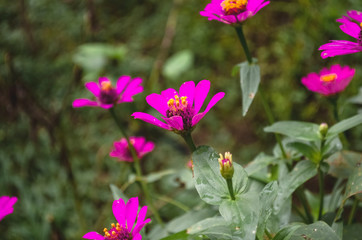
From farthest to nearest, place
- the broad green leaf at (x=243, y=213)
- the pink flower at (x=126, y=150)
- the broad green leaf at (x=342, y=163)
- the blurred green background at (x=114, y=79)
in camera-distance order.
Answer: the blurred green background at (x=114, y=79), the pink flower at (x=126, y=150), the broad green leaf at (x=342, y=163), the broad green leaf at (x=243, y=213)

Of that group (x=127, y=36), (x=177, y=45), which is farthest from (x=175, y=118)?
(x=127, y=36)

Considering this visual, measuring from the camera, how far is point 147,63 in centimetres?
162

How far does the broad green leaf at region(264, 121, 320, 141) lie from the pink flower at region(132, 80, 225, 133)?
0.50ft

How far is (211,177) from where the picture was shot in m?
0.52

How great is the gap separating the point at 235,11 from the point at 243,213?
11.9 inches

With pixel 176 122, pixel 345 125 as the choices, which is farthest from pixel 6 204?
pixel 345 125

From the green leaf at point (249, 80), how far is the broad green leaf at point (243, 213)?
0.16 metres

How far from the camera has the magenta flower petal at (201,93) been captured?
0.54 meters

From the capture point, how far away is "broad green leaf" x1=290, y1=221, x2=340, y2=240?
0.47 m

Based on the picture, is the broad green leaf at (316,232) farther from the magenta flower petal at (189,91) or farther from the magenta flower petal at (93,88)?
the magenta flower petal at (93,88)

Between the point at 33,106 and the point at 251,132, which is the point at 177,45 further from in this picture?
the point at 33,106

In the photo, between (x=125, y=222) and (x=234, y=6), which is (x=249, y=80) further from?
(x=125, y=222)

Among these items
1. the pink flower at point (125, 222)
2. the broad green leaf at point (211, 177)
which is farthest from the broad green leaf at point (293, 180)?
the pink flower at point (125, 222)

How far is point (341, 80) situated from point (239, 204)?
34cm
